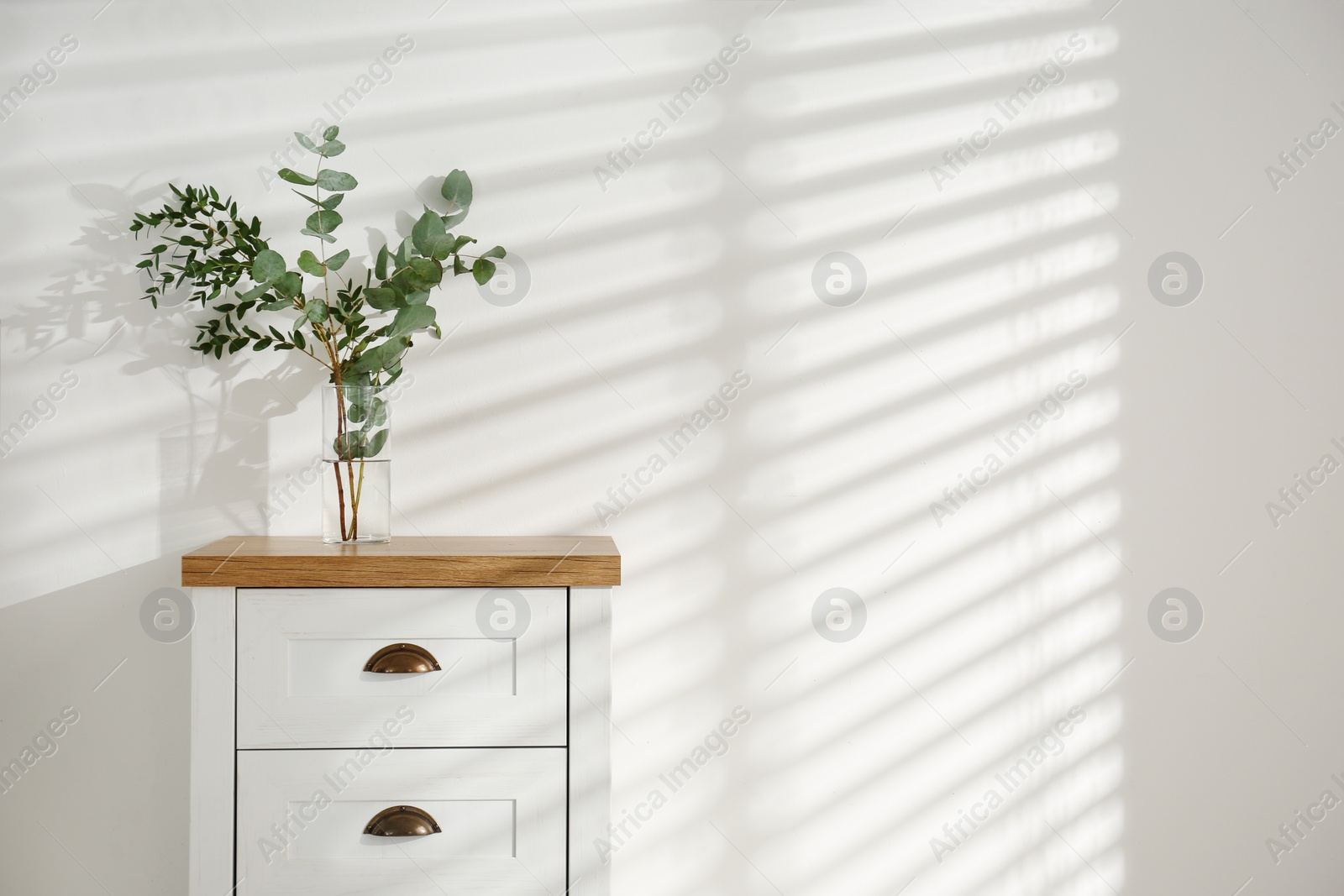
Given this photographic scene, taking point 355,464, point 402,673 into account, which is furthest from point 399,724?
point 355,464

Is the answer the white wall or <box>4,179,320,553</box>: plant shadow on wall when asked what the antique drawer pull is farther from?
<box>4,179,320,553</box>: plant shadow on wall

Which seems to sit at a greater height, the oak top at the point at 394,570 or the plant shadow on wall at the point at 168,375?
the plant shadow on wall at the point at 168,375

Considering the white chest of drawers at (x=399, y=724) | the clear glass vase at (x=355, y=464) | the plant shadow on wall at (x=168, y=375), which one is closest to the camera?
the white chest of drawers at (x=399, y=724)

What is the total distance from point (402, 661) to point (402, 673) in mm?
22

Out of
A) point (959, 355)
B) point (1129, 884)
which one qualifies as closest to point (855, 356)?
point (959, 355)

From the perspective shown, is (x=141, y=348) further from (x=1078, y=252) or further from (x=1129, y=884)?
(x=1129, y=884)

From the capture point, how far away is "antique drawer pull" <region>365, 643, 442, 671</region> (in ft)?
4.50

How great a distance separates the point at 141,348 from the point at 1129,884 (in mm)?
2310

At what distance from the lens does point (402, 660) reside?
137 centimetres

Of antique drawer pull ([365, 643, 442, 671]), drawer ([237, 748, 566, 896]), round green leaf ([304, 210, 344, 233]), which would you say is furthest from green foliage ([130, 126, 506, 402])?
drawer ([237, 748, 566, 896])

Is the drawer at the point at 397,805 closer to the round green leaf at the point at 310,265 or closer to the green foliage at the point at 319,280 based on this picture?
the green foliage at the point at 319,280

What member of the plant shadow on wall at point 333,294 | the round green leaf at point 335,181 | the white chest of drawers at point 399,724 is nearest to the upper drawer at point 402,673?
the white chest of drawers at point 399,724

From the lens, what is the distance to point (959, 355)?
1804 mm

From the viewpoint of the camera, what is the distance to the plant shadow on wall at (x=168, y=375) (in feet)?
5.54
